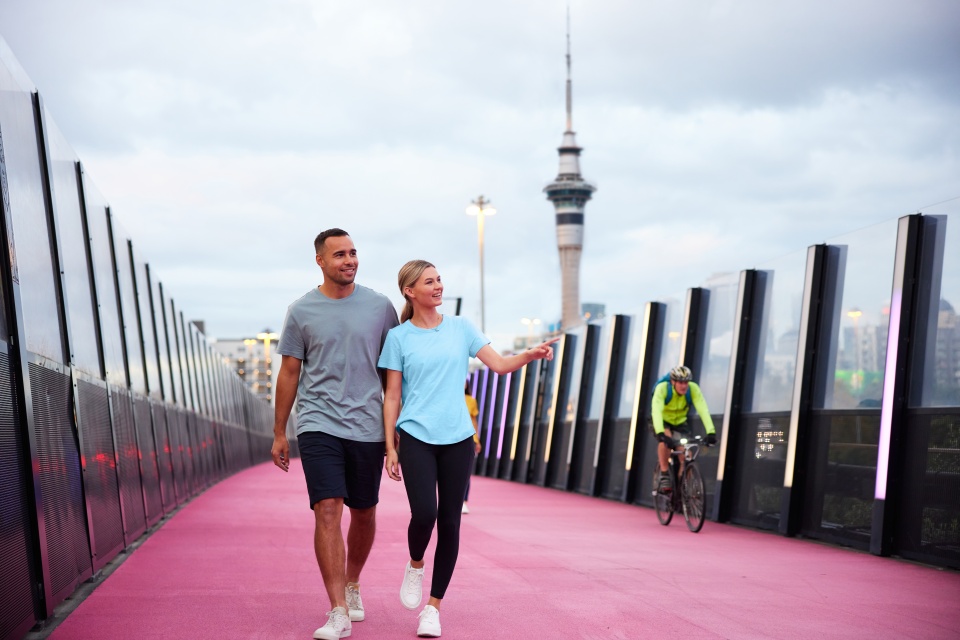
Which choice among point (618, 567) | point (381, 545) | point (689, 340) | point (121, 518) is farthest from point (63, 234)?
point (689, 340)

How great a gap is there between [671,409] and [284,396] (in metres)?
7.44

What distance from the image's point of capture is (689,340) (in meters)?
15.6

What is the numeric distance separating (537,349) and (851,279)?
602 centimetres

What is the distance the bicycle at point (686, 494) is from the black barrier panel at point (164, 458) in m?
5.16

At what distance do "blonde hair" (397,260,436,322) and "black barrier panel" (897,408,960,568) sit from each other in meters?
4.75

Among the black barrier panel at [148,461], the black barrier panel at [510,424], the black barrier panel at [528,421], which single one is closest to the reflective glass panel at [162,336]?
the black barrier panel at [148,461]

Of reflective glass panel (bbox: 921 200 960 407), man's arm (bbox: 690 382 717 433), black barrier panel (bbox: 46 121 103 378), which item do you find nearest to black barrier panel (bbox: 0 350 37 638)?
black barrier panel (bbox: 46 121 103 378)

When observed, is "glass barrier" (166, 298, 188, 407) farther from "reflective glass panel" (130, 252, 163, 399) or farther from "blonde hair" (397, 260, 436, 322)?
"blonde hair" (397, 260, 436, 322)

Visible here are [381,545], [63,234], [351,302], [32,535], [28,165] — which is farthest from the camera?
[381,545]

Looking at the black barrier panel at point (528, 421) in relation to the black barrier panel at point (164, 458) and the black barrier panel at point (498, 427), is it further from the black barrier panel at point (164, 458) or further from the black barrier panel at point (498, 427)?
the black barrier panel at point (164, 458)

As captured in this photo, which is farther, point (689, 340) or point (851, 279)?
point (689, 340)

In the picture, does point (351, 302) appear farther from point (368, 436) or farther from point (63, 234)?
point (63, 234)

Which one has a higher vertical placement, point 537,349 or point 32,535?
point 537,349

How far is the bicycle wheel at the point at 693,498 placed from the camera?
11797mm
